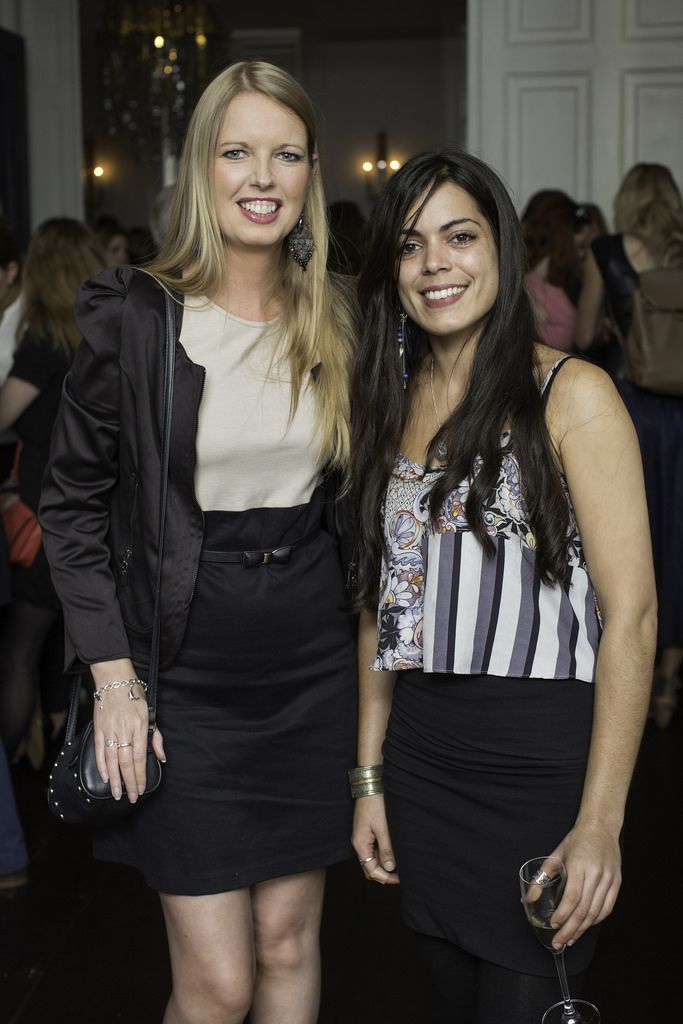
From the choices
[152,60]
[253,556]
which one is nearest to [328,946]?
[253,556]

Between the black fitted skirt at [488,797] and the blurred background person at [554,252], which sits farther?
the blurred background person at [554,252]

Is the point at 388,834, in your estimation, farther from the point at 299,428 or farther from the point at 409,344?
the point at 409,344

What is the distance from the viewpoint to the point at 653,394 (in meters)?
4.38

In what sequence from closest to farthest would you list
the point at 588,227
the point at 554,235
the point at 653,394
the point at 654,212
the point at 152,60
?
the point at 653,394 < the point at 654,212 < the point at 554,235 < the point at 588,227 < the point at 152,60

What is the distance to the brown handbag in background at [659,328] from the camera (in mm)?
4180

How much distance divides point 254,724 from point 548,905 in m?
0.64

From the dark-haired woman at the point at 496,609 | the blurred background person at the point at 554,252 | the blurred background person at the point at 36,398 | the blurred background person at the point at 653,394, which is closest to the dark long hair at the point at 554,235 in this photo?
the blurred background person at the point at 554,252

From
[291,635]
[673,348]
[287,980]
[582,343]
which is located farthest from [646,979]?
[582,343]

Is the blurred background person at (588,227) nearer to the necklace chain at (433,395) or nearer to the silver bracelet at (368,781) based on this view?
the necklace chain at (433,395)

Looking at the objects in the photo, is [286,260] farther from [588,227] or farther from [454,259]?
[588,227]

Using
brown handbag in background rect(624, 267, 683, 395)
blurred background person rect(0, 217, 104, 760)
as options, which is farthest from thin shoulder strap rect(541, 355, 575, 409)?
brown handbag in background rect(624, 267, 683, 395)

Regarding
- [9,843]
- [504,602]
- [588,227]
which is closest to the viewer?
[504,602]

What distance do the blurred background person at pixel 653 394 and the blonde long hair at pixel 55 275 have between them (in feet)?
6.28

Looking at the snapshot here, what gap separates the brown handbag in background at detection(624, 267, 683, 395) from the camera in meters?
4.18
